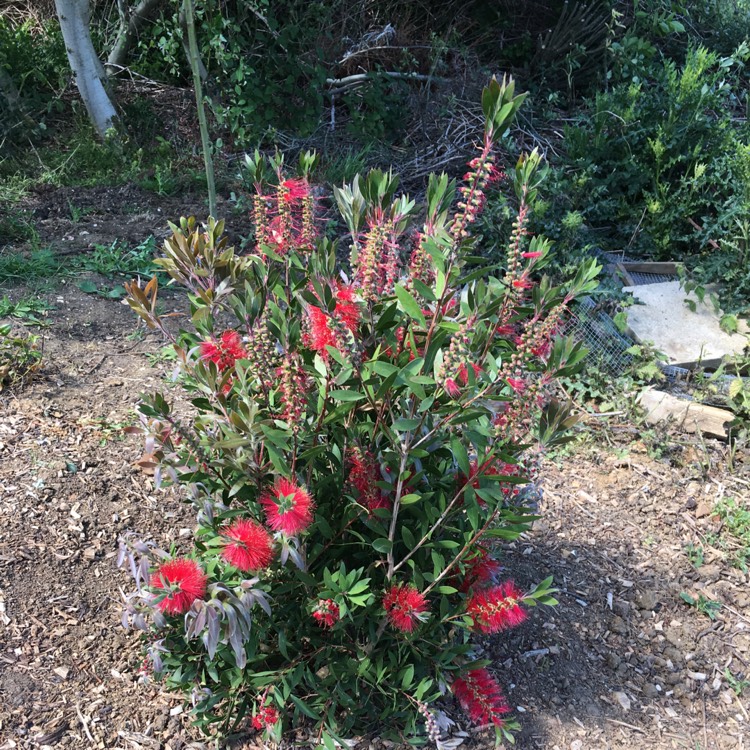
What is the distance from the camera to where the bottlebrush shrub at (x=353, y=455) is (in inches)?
58.5

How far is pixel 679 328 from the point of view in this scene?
4.19m

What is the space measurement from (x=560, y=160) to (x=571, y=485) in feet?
9.15

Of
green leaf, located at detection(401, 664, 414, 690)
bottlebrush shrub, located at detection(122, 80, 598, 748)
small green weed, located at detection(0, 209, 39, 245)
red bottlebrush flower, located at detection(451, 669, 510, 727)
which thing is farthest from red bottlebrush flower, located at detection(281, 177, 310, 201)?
small green weed, located at detection(0, 209, 39, 245)

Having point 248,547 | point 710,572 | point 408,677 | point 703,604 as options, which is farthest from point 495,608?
point 710,572

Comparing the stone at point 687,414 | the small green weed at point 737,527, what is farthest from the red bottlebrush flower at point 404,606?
the stone at point 687,414

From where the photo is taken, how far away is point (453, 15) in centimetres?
647

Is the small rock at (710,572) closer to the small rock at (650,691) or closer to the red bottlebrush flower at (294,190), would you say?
the small rock at (650,691)

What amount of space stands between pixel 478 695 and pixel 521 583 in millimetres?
677

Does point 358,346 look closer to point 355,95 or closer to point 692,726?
point 692,726

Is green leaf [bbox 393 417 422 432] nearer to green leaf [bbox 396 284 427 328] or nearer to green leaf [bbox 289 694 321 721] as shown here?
green leaf [bbox 396 284 427 328]

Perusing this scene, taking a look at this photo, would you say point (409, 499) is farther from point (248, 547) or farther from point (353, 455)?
point (248, 547)

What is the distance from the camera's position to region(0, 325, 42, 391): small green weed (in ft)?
9.95

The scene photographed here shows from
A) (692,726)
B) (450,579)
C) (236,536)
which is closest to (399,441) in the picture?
(236,536)

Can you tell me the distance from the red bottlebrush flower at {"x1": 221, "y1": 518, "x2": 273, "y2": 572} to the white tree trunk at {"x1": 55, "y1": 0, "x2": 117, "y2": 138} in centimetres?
470
